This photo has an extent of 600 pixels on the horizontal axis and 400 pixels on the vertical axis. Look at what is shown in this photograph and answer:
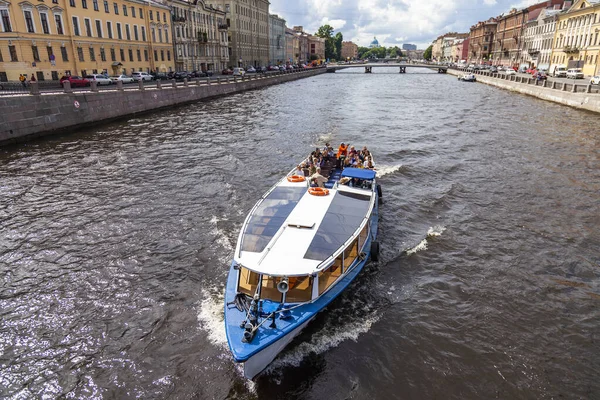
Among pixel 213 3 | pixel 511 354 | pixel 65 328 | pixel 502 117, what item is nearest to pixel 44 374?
pixel 65 328

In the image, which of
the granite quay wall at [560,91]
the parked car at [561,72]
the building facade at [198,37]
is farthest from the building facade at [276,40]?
the granite quay wall at [560,91]

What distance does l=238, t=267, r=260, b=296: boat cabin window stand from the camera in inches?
400

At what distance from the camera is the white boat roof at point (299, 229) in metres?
10.2

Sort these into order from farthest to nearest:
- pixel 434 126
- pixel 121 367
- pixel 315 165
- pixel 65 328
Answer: pixel 434 126, pixel 315 165, pixel 65 328, pixel 121 367

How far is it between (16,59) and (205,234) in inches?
1695

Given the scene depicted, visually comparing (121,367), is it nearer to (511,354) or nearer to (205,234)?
(205,234)

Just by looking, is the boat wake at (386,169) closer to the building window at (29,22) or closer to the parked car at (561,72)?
the building window at (29,22)

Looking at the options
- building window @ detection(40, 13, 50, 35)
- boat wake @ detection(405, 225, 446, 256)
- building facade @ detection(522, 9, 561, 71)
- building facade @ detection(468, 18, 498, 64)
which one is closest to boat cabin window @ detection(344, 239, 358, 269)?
boat wake @ detection(405, 225, 446, 256)

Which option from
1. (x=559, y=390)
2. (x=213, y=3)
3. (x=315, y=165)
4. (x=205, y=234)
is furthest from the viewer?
(x=213, y=3)

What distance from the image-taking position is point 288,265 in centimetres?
1003

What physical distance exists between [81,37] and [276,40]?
105 meters

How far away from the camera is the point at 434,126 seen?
39812 mm

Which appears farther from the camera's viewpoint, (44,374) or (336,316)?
(336,316)

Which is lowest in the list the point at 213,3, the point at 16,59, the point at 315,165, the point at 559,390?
the point at 559,390
